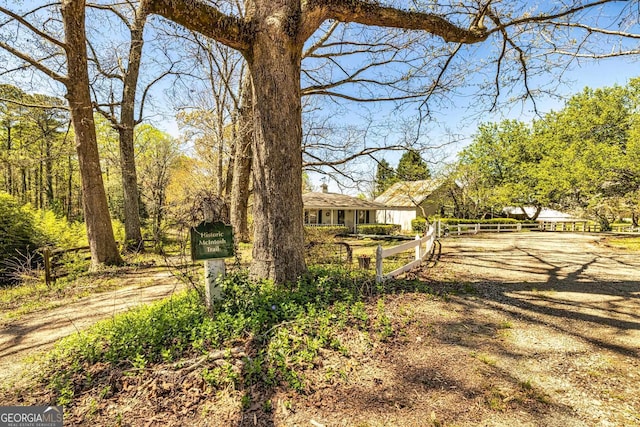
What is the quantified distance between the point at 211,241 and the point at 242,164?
10.9 m

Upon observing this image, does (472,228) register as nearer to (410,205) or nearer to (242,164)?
(410,205)

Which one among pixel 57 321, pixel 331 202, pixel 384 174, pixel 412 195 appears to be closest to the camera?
pixel 57 321

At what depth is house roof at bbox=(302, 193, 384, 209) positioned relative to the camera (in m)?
27.1

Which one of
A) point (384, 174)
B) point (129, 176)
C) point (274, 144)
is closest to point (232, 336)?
point (274, 144)

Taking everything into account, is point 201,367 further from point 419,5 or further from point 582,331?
point 419,5

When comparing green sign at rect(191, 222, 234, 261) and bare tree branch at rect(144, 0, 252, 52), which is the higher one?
bare tree branch at rect(144, 0, 252, 52)

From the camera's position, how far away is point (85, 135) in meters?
9.11

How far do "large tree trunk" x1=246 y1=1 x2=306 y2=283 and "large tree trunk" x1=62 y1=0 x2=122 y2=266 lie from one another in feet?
23.6

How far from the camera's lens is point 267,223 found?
4910 mm

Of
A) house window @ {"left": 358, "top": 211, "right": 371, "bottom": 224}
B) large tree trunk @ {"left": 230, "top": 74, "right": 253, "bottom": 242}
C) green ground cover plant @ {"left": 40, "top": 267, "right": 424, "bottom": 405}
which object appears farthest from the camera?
house window @ {"left": 358, "top": 211, "right": 371, "bottom": 224}

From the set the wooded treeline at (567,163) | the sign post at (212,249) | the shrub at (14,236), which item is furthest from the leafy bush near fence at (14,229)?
the wooded treeline at (567,163)

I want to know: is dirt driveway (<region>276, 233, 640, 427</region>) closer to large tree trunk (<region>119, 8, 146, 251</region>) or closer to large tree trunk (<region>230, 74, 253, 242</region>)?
large tree trunk (<region>230, 74, 253, 242</region>)

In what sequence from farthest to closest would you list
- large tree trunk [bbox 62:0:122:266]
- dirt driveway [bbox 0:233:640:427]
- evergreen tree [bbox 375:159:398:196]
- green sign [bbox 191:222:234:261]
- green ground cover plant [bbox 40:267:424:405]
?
evergreen tree [bbox 375:159:398:196] → large tree trunk [bbox 62:0:122:266] → green sign [bbox 191:222:234:261] → green ground cover plant [bbox 40:267:424:405] → dirt driveway [bbox 0:233:640:427]

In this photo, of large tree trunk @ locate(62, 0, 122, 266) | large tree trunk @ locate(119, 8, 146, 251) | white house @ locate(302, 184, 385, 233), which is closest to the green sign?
large tree trunk @ locate(62, 0, 122, 266)
